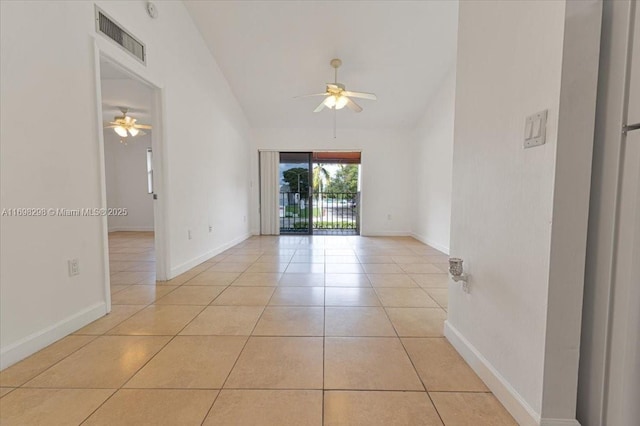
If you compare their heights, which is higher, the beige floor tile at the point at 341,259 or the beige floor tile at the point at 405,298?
the beige floor tile at the point at 405,298

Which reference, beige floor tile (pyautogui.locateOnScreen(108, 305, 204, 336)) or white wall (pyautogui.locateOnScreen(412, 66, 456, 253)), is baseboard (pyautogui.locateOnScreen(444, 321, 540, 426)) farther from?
white wall (pyautogui.locateOnScreen(412, 66, 456, 253))

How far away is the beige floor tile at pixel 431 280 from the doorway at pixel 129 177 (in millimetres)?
2640

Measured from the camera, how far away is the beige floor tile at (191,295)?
2.31 meters

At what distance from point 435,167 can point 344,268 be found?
2.59 metres

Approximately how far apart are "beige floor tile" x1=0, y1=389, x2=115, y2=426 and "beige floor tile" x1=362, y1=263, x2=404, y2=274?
8.36ft

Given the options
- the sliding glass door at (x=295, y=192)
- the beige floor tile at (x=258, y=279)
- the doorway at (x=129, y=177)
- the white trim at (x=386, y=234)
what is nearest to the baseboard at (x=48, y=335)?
the doorway at (x=129, y=177)

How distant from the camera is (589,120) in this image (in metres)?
0.90

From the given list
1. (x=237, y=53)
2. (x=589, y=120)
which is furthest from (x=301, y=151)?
(x=589, y=120)

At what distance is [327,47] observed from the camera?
3.90 meters

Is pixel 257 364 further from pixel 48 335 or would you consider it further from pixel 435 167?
pixel 435 167

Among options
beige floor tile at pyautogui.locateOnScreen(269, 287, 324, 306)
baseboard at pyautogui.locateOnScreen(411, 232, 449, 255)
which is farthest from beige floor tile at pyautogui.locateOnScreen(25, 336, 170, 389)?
baseboard at pyautogui.locateOnScreen(411, 232, 449, 255)

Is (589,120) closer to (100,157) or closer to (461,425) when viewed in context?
(461,425)

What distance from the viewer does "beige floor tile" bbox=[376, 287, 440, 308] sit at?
223 centimetres

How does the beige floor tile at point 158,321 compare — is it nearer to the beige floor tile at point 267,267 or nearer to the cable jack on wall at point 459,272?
the beige floor tile at point 267,267
